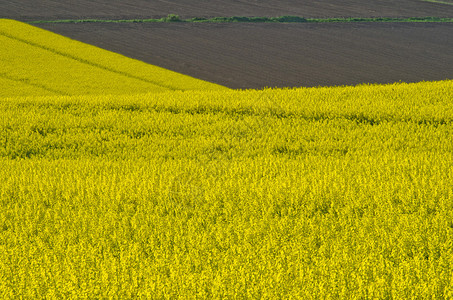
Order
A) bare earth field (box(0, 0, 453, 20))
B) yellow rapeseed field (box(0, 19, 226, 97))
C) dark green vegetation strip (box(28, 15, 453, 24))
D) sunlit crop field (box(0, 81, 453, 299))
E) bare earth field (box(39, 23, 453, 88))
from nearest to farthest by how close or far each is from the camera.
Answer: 1. sunlit crop field (box(0, 81, 453, 299))
2. yellow rapeseed field (box(0, 19, 226, 97))
3. bare earth field (box(39, 23, 453, 88))
4. dark green vegetation strip (box(28, 15, 453, 24))
5. bare earth field (box(0, 0, 453, 20))

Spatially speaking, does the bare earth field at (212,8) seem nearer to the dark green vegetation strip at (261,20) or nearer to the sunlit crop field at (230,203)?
the dark green vegetation strip at (261,20)

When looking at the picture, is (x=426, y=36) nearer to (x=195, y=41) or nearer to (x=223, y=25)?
(x=223, y=25)

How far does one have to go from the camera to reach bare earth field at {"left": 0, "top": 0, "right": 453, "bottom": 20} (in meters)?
32.0

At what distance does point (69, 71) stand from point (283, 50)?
37.3 feet

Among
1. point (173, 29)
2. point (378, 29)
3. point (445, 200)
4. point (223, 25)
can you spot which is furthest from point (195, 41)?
point (445, 200)

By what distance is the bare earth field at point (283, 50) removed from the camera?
20.7m

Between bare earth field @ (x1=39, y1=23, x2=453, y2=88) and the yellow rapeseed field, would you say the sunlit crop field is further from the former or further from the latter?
bare earth field @ (x1=39, y1=23, x2=453, y2=88)

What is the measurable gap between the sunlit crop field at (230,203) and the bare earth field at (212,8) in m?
23.2

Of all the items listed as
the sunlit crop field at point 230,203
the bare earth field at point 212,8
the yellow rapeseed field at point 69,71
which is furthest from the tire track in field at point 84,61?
the sunlit crop field at point 230,203

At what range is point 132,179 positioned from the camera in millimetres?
6312

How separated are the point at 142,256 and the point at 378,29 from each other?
32013mm

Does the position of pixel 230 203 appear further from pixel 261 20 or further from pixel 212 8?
pixel 212 8

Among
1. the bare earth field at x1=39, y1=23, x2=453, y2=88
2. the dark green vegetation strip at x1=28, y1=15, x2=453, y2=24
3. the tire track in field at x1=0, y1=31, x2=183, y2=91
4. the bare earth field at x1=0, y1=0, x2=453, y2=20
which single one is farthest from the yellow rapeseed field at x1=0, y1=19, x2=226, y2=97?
the bare earth field at x1=0, y1=0, x2=453, y2=20

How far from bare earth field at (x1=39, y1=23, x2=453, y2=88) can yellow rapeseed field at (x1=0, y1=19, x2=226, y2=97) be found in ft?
4.03
